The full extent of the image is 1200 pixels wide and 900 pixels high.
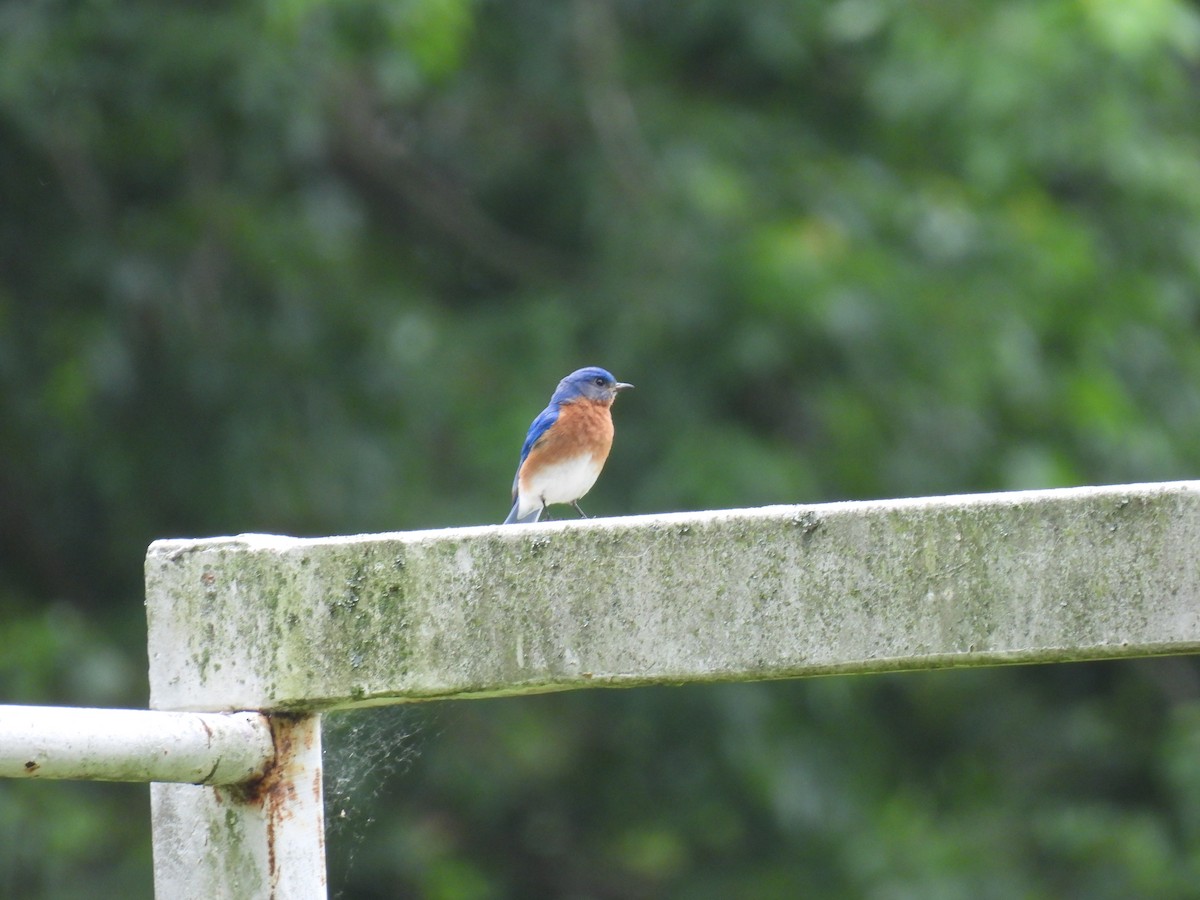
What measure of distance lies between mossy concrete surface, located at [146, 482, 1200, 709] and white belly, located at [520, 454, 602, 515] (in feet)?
7.73

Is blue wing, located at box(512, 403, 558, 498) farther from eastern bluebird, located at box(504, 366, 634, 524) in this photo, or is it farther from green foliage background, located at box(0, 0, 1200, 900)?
green foliage background, located at box(0, 0, 1200, 900)

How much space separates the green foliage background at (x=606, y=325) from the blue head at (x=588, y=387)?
181cm

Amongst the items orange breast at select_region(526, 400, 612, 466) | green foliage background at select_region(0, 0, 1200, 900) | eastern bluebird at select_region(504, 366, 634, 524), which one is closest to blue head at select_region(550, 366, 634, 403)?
eastern bluebird at select_region(504, 366, 634, 524)

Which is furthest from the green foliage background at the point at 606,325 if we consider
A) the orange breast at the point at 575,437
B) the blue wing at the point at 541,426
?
the orange breast at the point at 575,437

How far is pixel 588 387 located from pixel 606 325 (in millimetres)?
3087

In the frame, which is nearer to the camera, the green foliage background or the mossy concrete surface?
the mossy concrete surface

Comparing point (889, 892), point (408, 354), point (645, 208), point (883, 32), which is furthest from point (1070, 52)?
point (889, 892)

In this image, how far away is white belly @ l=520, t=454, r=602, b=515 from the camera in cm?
445

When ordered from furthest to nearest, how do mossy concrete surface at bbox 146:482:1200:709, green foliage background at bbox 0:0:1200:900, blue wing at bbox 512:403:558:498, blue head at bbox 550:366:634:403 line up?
green foliage background at bbox 0:0:1200:900 → blue head at bbox 550:366:634:403 → blue wing at bbox 512:403:558:498 → mossy concrete surface at bbox 146:482:1200:709

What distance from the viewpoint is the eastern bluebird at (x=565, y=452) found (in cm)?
445

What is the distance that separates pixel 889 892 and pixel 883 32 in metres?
3.88

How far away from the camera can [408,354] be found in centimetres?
746

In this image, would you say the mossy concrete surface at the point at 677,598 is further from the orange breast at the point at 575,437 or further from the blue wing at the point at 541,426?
the blue wing at the point at 541,426

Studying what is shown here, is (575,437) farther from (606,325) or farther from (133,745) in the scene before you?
(606,325)
